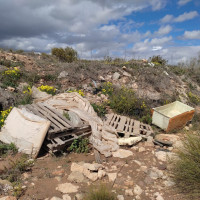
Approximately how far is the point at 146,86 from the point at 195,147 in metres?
4.75

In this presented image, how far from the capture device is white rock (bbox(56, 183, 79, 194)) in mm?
2254

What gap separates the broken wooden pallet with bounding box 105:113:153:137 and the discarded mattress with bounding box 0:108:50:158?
5.74ft

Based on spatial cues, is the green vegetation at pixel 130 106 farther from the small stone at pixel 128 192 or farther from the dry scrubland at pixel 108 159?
the small stone at pixel 128 192

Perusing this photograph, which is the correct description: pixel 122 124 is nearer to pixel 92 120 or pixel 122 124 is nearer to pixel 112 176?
pixel 92 120

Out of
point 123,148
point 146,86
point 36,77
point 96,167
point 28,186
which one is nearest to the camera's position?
point 28,186

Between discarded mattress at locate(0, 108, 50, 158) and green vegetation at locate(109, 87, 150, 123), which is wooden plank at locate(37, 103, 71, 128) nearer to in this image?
discarded mattress at locate(0, 108, 50, 158)

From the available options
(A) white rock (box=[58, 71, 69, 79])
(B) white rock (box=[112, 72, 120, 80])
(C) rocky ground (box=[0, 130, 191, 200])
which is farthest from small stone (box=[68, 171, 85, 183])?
(B) white rock (box=[112, 72, 120, 80])

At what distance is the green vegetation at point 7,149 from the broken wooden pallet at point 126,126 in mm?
2099

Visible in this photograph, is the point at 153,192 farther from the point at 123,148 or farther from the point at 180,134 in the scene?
the point at 180,134

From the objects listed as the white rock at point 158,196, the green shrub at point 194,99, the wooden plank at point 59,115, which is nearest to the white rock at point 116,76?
the green shrub at point 194,99

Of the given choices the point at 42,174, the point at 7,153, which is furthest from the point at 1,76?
the point at 42,174

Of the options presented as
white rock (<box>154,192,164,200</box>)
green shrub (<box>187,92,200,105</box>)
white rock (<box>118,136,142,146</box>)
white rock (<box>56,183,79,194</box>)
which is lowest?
white rock (<box>154,192,164,200</box>)

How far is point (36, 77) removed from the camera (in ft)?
20.2

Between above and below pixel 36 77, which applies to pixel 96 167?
below
